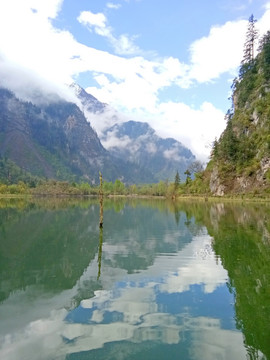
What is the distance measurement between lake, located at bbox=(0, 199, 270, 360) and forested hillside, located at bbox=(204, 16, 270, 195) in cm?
9829

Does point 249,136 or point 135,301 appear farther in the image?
point 249,136

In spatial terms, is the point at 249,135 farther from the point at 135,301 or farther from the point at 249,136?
the point at 135,301

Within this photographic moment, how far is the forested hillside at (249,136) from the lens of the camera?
132 meters

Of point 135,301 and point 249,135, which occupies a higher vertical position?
point 249,135

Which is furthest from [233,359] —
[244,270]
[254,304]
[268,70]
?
[268,70]

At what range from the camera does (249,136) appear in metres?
150

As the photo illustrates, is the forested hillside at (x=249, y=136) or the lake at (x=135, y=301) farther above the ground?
the forested hillside at (x=249, y=136)

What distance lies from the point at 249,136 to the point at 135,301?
143 metres

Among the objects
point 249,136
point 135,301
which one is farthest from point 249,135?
point 135,301

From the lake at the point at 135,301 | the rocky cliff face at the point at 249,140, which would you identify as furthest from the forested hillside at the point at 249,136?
the lake at the point at 135,301

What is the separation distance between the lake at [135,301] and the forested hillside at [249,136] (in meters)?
98.3

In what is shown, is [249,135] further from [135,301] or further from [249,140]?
[135,301]

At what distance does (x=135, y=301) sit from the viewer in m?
18.5

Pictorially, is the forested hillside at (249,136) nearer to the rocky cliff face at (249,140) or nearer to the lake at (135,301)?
the rocky cliff face at (249,140)
